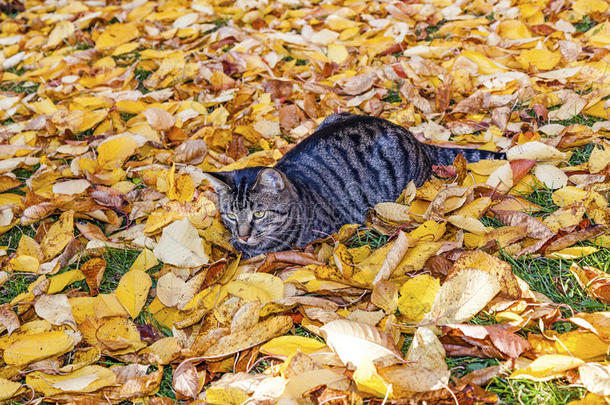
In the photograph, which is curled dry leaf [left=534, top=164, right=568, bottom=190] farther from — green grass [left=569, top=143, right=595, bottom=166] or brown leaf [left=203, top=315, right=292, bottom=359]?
brown leaf [left=203, top=315, right=292, bottom=359]

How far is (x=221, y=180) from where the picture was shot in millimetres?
3053

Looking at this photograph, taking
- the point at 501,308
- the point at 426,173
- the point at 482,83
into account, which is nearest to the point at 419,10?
the point at 482,83

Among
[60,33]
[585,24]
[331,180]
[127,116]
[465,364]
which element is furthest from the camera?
[60,33]

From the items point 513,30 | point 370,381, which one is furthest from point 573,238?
point 513,30

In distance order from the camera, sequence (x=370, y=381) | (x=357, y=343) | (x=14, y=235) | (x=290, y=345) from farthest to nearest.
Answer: (x=14, y=235) < (x=290, y=345) < (x=357, y=343) < (x=370, y=381)

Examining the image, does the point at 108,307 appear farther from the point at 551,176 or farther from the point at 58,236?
the point at 551,176

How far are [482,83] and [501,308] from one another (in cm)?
237

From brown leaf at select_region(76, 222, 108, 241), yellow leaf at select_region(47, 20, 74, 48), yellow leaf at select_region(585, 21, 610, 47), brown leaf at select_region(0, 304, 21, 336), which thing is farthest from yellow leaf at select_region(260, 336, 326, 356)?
yellow leaf at select_region(47, 20, 74, 48)

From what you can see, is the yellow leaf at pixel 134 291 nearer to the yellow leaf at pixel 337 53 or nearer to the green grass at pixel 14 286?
the green grass at pixel 14 286

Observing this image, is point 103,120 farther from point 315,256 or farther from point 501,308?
point 501,308

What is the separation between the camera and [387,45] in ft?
16.5

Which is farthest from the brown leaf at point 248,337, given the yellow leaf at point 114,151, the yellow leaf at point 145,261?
the yellow leaf at point 114,151

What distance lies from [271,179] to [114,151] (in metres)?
1.46

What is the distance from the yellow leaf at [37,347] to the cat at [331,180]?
1.01m
